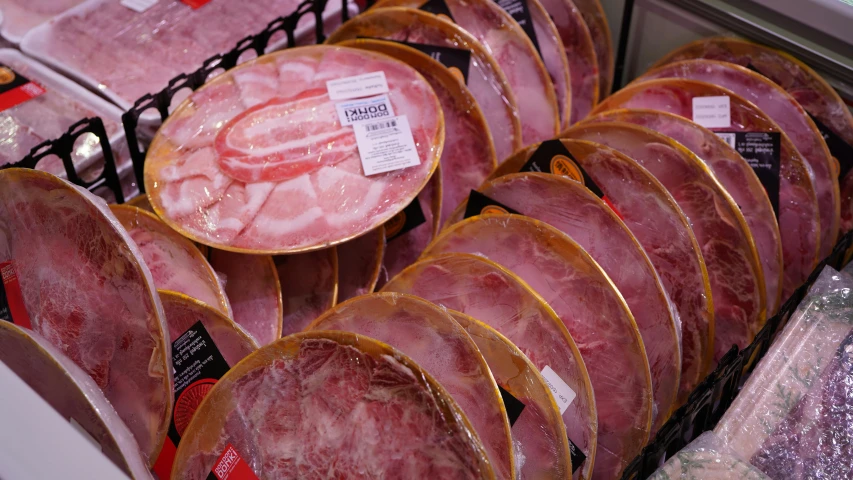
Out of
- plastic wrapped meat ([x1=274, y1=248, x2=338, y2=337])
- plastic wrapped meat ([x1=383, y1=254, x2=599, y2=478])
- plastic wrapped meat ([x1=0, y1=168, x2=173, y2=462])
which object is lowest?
plastic wrapped meat ([x1=274, y1=248, x2=338, y2=337])

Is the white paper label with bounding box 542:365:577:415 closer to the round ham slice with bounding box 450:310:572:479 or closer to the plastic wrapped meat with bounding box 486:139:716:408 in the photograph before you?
the round ham slice with bounding box 450:310:572:479

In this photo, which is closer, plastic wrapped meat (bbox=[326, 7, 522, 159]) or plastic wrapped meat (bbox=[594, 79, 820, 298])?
plastic wrapped meat (bbox=[594, 79, 820, 298])

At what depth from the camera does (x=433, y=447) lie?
104 cm

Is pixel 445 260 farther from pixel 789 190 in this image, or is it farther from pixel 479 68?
pixel 789 190

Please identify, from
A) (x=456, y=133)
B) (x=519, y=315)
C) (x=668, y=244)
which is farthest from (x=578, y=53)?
(x=519, y=315)

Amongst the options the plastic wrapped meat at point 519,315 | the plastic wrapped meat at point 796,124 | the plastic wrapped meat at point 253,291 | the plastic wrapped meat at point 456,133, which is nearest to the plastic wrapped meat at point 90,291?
the plastic wrapped meat at point 253,291

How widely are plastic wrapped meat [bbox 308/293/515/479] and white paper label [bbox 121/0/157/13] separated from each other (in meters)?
1.65

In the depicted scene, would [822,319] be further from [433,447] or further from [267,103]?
[267,103]

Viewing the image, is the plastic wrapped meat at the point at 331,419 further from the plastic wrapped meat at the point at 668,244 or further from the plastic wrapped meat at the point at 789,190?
the plastic wrapped meat at the point at 789,190

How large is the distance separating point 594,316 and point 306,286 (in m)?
0.67

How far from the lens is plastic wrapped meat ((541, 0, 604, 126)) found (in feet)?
7.06

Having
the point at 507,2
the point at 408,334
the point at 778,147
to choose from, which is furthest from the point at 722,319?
the point at 507,2

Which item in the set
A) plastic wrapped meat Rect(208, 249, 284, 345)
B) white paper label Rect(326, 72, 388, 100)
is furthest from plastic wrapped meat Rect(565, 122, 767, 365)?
plastic wrapped meat Rect(208, 249, 284, 345)

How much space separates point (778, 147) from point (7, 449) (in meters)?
1.56
